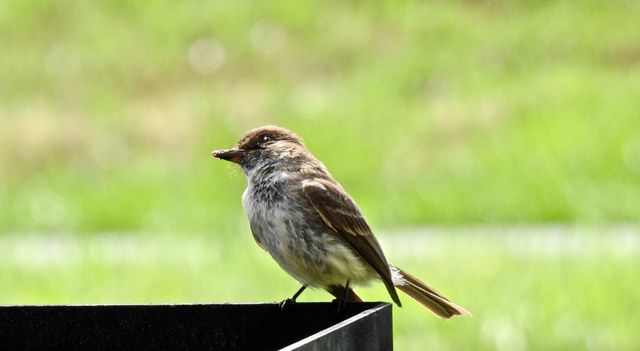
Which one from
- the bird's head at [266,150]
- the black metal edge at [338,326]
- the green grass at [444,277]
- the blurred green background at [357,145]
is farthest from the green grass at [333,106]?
the black metal edge at [338,326]

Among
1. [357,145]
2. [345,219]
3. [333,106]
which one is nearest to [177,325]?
[345,219]

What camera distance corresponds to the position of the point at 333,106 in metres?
14.5

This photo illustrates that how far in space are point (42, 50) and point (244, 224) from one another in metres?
6.21

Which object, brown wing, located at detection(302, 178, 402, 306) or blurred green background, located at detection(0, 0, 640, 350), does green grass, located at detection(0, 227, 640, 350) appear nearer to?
blurred green background, located at detection(0, 0, 640, 350)

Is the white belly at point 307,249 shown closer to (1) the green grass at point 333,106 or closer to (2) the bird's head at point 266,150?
(2) the bird's head at point 266,150

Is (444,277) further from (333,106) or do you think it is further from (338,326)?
(338,326)

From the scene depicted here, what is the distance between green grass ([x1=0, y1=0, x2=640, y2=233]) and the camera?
1241 cm

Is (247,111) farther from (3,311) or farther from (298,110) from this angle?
(3,311)

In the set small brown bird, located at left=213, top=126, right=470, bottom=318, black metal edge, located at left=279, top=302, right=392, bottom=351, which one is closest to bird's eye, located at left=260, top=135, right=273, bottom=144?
small brown bird, located at left=213, top=126, right=470, bottom=318

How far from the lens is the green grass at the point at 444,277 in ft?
27.1

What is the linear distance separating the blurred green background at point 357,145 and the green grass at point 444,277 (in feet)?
0.08

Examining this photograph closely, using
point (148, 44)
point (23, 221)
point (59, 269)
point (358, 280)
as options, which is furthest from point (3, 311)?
point (148, 44)

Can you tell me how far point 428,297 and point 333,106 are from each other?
9799 mm

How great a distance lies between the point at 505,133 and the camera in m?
13.4
